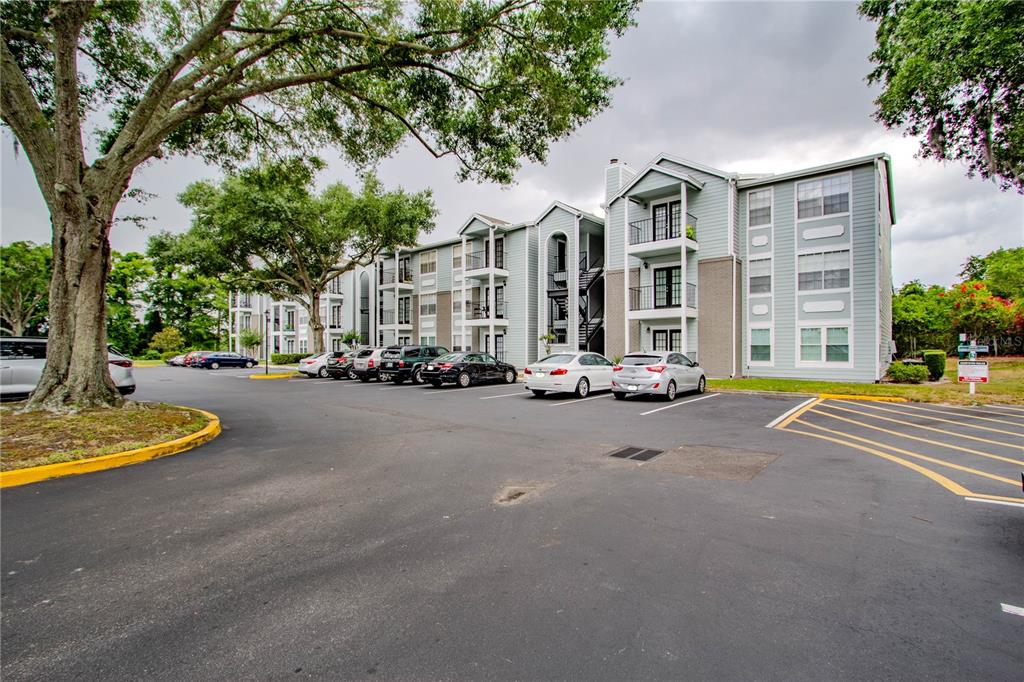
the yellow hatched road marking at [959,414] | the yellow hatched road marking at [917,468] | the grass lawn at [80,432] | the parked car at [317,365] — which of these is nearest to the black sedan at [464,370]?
the parked car at [317,365]

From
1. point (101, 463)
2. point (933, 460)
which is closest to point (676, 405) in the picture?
point (933, 460)

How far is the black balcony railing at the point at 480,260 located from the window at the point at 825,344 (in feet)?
58.5

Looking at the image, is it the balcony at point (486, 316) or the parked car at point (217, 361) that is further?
the parked car at point (217, 361)

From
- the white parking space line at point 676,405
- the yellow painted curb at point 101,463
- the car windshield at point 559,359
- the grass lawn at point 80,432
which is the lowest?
the white parking space line at point 676,405

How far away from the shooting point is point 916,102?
14453 millimetres

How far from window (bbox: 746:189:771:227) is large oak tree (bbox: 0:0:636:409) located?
12.7 meters

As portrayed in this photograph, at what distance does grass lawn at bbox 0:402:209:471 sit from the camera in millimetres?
6500

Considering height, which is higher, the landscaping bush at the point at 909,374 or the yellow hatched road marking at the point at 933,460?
the landscaping bush at the point at 909,374

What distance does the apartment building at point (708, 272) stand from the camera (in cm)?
1909

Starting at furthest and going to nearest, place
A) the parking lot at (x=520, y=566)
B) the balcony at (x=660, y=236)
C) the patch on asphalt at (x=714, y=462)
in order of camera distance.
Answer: the balcony at (x=660, y=236) → the patch on asphalt at (x=714, y=462) → the parking lot at (x=520, y=566)

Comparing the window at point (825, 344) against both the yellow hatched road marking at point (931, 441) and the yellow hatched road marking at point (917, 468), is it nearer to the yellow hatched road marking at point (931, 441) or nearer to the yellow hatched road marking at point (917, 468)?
the yellow hatched road marking at point (931, 441)

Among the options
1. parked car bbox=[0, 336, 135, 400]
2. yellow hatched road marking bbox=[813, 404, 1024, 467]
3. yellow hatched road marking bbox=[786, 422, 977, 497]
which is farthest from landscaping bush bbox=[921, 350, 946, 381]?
parked car bbox=[0, 336, 135, 400]

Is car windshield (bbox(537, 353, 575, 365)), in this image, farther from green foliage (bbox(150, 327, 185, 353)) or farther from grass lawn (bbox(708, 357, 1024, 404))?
green foliage (bbox(150, 327, 185, 353))

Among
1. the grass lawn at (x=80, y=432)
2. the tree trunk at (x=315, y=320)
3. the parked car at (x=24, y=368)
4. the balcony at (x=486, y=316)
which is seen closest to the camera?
the grass lawn at (x=80, y=432)
